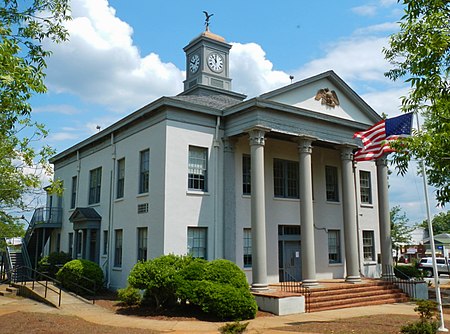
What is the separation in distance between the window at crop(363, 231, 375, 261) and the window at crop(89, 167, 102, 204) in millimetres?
15256

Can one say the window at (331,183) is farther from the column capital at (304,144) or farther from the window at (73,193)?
the window at (73,193)

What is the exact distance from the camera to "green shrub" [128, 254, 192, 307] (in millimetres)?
15133

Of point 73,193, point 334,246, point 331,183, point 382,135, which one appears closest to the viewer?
point 382,135

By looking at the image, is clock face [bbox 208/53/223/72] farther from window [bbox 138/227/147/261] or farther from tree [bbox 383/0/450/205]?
tree [bbox 383/0/450/205]

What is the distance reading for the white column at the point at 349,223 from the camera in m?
20.1

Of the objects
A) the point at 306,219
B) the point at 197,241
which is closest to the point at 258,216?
the point at 306,219

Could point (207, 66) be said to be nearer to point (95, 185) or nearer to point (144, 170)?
point (144, 170)

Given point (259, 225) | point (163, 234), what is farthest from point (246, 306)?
point (163, 234)

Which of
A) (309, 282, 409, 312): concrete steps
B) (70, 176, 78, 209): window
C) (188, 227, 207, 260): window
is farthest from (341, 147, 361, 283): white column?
(70, 176, 78, 209): window

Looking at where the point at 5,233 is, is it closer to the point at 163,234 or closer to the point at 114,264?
the point at 163,234

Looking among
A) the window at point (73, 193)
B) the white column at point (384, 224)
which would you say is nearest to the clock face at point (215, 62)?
the white column at point (384, 224)

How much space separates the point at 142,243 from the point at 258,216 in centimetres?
567

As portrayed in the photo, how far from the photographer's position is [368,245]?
2544 centimetres

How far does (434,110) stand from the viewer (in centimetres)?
960
